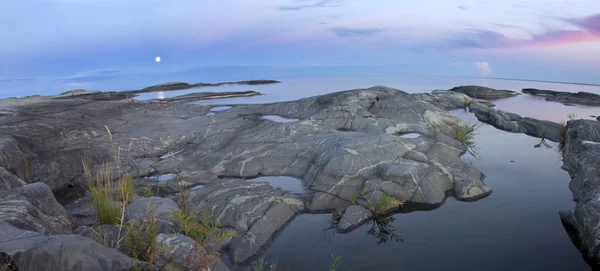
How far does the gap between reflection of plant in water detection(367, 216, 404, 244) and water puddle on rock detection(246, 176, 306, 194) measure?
Answer: 2159 mm

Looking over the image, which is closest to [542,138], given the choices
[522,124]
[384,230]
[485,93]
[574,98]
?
[522,124]

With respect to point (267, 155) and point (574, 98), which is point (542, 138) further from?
point (574, 98)

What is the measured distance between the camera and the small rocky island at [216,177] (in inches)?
207

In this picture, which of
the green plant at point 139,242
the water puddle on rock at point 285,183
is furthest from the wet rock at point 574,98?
the green plant at point 139,242

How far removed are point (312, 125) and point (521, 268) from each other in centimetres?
900

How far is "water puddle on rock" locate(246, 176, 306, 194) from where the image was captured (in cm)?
948

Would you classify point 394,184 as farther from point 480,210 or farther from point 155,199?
point 155,199

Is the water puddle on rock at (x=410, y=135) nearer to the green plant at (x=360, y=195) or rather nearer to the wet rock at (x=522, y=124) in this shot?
the green plant at (x=360, y=195)

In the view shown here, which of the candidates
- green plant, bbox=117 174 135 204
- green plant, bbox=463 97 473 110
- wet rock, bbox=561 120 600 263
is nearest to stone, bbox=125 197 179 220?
green plant, bbox=117 174 135 204

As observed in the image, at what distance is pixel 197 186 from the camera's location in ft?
32.5

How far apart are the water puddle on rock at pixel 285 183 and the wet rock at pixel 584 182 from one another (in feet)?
18.9

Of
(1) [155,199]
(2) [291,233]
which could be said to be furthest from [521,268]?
(1) [155,199]

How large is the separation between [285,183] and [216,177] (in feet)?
6.92

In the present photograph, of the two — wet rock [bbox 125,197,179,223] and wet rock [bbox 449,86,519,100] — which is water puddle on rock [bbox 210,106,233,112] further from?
wet rock [bbox 449,86,519,100]
